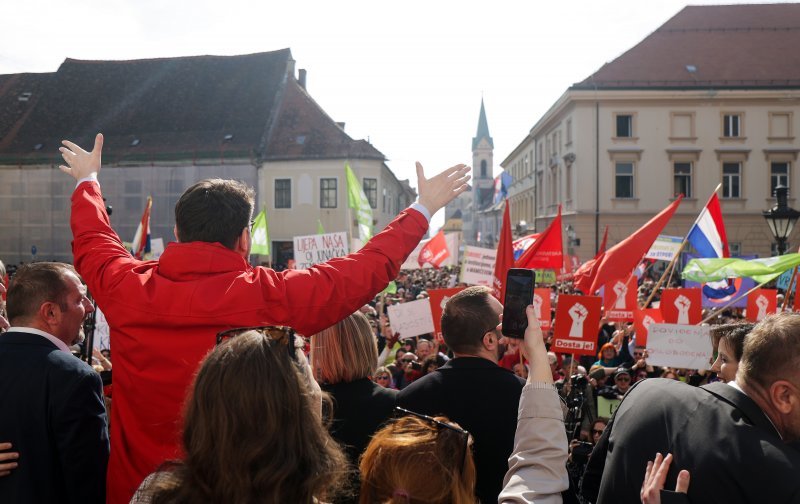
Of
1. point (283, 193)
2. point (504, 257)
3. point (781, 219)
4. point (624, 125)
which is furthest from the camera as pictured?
point (624, 125)

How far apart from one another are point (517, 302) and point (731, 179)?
40.0 metres

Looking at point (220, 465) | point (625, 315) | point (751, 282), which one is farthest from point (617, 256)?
point (220, 465)

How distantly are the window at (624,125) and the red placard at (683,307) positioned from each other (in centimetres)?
3046

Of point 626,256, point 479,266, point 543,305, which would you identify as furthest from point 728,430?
point 479,266

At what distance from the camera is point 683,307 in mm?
9625

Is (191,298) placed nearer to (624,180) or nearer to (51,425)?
(51,425)

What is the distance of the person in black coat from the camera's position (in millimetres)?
2945

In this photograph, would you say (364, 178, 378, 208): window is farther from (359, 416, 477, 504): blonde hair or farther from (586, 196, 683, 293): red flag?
(359, 416, 477, 504): blonde hair

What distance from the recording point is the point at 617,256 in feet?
33.6

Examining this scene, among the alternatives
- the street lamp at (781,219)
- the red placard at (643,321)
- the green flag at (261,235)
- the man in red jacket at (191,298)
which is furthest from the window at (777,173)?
the man in red jacket at (191,298)

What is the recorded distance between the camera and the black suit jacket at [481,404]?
257 centimetres

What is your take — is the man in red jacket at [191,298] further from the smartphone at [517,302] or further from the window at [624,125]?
the window at [624,125]

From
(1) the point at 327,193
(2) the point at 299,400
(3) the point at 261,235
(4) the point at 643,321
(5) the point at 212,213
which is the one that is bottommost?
(4) the point at 643,321

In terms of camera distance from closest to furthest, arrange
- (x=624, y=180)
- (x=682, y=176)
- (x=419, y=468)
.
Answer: (x=419, y=468) < (x=682, y=176) < (x=624, y=180)
